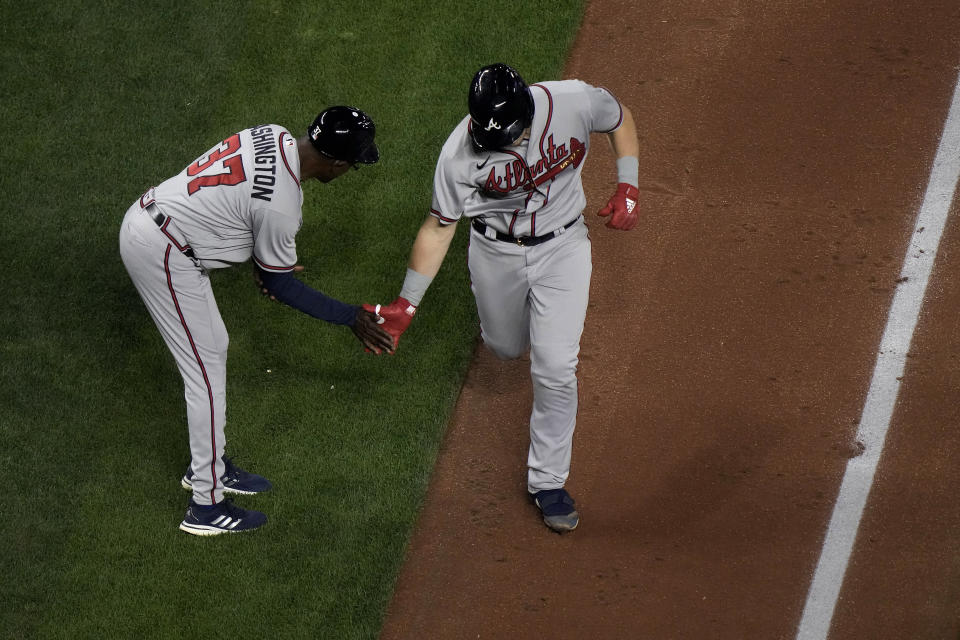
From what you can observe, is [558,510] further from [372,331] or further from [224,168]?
[224,168]

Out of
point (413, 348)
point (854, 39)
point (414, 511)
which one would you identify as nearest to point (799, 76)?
point (854, 39)

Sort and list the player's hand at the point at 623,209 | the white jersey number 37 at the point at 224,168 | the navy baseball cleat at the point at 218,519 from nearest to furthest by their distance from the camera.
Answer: the white jersey number 37 at the point at 224,168
the player's hand at the point at 623,209
the navy baseball cleat at the point at 218,519

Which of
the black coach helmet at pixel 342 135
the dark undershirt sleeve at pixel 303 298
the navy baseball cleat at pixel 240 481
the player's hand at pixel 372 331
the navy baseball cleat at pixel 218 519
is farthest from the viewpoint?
the navy baseball cleat at pixel 240 481

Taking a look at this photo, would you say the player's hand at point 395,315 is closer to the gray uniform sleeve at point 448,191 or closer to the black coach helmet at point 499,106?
the gray uniform sleeve at point 448,191

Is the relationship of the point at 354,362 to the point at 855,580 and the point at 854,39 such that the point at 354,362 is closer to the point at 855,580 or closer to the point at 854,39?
the point at 855,580

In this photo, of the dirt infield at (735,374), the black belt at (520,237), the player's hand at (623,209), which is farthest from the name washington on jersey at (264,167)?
the dirt infield at (735,374)

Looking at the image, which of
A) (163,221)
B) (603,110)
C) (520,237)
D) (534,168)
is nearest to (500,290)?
(520,237)
